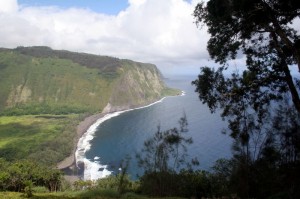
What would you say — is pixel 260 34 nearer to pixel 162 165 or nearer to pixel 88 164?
pixel 162 165

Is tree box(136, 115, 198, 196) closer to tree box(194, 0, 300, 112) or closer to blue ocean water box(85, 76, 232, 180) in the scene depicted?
tree box(194, 0, 300, 112)

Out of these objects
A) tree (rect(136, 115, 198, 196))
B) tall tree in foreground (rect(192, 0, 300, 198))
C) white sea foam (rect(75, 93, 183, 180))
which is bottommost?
white sea foam (rect(75, 93, 183, 180))

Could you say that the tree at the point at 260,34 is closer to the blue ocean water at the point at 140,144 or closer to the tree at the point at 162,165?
the tree at the point at 162,165

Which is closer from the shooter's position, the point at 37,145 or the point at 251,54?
the point at 251,54

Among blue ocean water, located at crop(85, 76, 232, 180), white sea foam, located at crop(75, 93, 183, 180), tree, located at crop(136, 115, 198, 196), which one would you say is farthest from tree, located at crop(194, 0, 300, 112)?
white sea foam, located at crop(75, 93, 183, 180)

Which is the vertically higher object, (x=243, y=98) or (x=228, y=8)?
(x=228, y=8)

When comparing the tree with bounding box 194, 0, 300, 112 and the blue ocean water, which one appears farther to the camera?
the blue ocean water

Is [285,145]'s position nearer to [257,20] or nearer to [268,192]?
[268,192]

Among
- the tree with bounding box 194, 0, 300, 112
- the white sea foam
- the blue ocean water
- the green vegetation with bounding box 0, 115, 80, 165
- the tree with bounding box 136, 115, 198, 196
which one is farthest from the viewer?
the green vegetation with bounding box 0, 115, 80, 165

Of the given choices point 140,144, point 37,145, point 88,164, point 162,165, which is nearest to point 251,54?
point 162,165

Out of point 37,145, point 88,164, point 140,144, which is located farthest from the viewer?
point 37,145

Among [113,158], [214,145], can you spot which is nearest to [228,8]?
[214,145]
